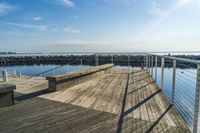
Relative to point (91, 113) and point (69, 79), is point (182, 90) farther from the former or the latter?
point (91, 113)

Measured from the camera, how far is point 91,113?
2.79m

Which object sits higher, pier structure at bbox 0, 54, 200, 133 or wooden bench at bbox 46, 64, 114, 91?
wooden bench at bbox 46, 64, 114, 91

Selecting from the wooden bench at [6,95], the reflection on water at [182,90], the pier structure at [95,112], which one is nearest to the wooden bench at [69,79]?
the pier structure at [95,112]

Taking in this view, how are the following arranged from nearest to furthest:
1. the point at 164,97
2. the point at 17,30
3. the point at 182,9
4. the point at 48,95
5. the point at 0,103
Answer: the point at 0,103, the point at 164,97, the point at 48,95, the point at 182,9, the point at 17,30

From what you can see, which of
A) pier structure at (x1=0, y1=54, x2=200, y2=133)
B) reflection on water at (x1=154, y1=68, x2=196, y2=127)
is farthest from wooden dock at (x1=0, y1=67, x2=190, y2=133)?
reflection on water at (x1=154, y1=68, x2=196, y2=127)

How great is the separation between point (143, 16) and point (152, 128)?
349 inches

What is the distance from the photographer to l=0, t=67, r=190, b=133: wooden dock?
89.3 inches

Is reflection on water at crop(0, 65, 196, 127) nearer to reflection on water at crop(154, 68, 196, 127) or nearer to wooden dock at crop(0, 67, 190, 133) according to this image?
reflection on water at crop(154, 68, 196, 127)

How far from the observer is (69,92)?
4215 mm

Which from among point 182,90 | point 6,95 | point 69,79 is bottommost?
point 182,90

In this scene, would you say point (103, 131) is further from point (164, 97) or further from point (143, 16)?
point (143, 16)

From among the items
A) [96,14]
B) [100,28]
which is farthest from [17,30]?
[96,14]

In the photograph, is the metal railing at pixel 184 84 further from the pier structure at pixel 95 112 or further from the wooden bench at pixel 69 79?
the wooden bench at pixel 69 79

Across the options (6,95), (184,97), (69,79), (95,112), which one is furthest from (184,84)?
(6,95)
